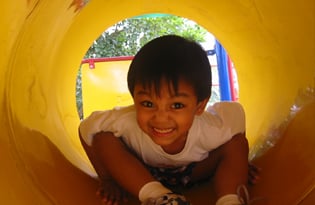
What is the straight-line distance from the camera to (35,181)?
1082 mm

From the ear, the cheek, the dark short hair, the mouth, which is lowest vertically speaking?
the mouth

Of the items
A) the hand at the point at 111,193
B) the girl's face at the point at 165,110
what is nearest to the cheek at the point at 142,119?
the girl's face at the point at 165,110

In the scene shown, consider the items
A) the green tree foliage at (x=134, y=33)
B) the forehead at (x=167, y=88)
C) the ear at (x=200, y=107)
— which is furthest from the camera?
the green tree foliage at (x=134, y=33)

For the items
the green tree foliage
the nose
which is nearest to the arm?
the nose

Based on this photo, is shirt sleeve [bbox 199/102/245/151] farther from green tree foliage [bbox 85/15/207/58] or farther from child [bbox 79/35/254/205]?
green tree foliage [bbox 85/15/207/58]

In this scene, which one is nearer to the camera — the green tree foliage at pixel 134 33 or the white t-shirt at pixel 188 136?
the white t-shirt at pixel 188 136

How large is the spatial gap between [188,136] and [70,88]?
0.77 meters

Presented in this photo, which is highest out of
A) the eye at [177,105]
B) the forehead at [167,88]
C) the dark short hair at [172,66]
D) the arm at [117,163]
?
the dark short hair at [172,66]

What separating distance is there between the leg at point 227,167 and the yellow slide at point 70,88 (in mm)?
67

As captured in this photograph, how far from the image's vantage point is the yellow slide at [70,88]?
1.03 meters

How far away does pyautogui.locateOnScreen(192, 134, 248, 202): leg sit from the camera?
46.3 inches

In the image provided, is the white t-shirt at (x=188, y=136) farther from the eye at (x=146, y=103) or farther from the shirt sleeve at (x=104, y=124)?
the eye at (x=146, y=103)

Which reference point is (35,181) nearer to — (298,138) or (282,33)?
(298,138)

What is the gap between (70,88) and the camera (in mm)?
1897
